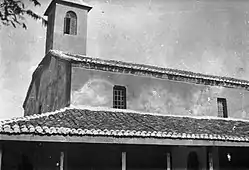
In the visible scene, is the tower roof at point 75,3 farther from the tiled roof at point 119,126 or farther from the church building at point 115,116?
the tiled roof at point 119,126

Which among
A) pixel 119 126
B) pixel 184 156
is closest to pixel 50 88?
pixel 119 126

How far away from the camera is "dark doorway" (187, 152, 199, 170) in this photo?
14703 millimetres

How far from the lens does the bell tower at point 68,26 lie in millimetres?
17391

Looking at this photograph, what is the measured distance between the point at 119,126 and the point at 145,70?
4.97 m

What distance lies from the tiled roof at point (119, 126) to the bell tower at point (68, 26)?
15.1 ft

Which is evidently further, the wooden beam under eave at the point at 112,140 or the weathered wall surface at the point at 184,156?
the weathered wall surface at the point at 184,156

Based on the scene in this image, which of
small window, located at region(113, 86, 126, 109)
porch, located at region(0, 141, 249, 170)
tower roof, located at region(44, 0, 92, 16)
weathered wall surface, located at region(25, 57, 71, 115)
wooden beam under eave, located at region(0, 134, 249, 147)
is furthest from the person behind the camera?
tower roof, located at region(44, 0, 92, 16)

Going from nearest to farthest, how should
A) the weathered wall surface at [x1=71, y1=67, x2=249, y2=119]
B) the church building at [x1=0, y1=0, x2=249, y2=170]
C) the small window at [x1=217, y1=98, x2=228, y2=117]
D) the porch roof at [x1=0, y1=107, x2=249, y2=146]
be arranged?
the porch roof at [x1=0, y1=107, x2=249, y2=146] → the church building at [x1=0, y1=0, x2=249, y2=170] → the weathered wall surface at [x1=71, y1=67, x2=249, y2=119] → the small window at [x1=217, y1=98, x2=228, y2=117]

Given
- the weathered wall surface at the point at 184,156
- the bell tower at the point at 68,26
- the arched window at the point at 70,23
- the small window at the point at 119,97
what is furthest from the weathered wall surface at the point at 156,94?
the arched window at the point at 70,23

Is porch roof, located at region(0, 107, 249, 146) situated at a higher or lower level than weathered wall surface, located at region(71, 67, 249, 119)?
lower

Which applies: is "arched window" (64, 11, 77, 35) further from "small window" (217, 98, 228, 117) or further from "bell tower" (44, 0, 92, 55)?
"small window" (217, 98, 228, 117)

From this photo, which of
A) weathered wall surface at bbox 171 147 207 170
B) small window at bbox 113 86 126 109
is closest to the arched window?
small window at bbox 113 86 126 109

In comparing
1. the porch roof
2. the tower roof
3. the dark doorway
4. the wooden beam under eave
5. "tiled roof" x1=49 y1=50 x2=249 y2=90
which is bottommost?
the dark doorway

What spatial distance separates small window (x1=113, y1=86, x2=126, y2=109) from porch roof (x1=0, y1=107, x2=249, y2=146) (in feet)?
1.62
